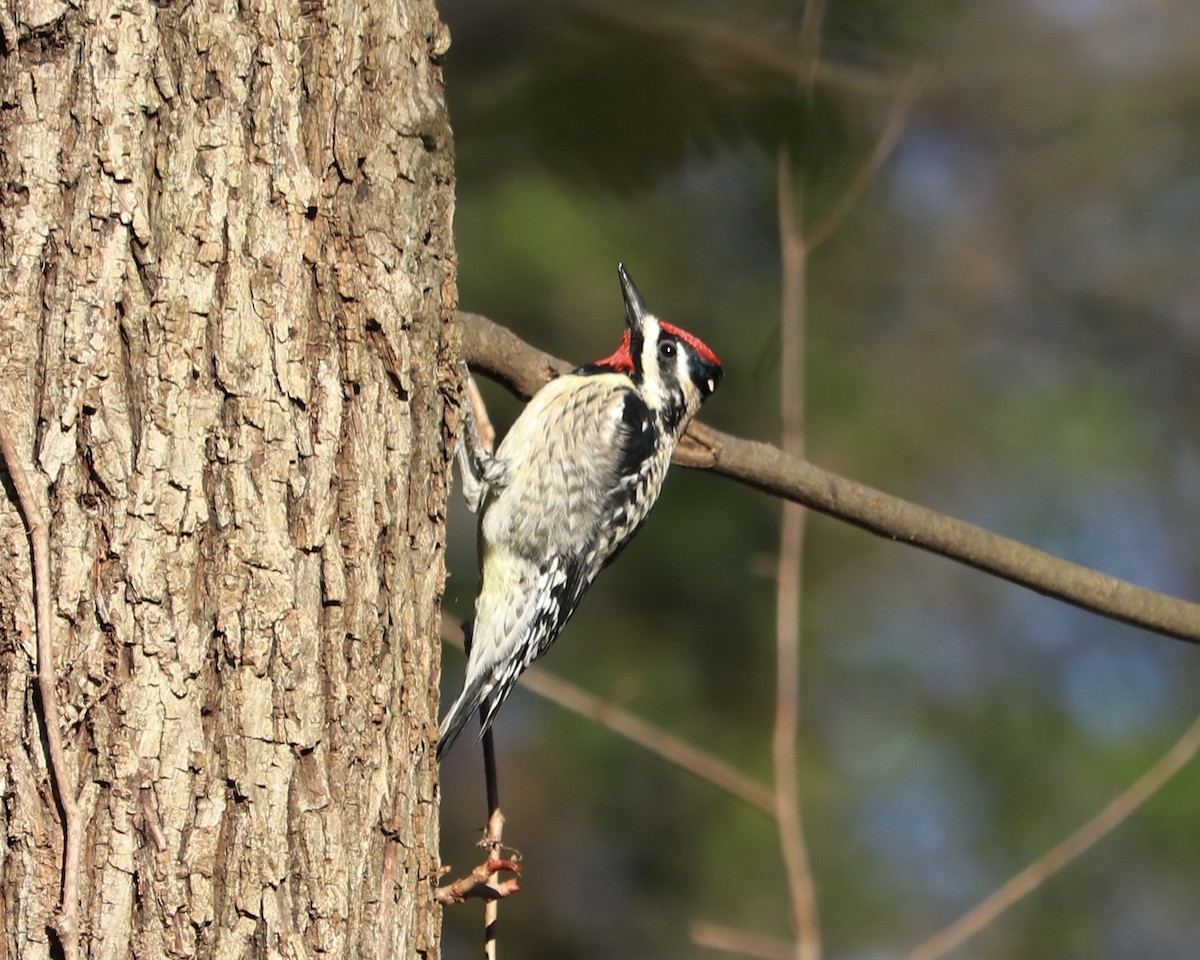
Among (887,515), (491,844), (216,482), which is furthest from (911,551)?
(216,482)

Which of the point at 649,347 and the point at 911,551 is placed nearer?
the point at 649,347

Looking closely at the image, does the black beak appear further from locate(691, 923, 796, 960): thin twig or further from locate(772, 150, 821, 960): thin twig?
locate(691, 923, 796, 960): thin twig

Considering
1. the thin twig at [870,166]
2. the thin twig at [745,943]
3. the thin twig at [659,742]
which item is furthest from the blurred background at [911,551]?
the thin twig at [745,943]

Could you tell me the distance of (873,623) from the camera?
21.6 ft

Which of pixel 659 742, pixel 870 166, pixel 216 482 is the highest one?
pixel 870 166

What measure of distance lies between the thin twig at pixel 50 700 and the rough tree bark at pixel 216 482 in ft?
0.05

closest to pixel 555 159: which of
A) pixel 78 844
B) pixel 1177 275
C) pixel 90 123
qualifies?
pixel 90 123

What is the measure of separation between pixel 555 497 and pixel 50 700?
6.29 feet

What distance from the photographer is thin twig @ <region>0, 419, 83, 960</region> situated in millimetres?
1541

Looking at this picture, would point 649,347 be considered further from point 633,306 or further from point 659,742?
point 659,742

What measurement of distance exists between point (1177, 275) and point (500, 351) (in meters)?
5.42

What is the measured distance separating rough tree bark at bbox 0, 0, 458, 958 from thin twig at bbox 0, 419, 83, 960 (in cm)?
1

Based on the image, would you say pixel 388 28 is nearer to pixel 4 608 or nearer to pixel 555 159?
pixel 555 159

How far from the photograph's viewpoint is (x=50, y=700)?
156 centimetres
